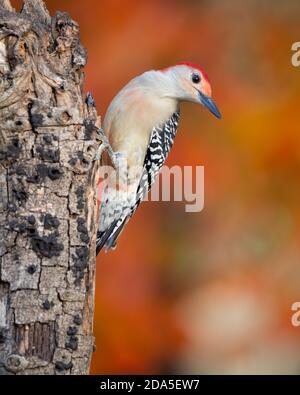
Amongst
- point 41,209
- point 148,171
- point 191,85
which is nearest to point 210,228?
point 148,171

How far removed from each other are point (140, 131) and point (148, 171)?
0.90 ft

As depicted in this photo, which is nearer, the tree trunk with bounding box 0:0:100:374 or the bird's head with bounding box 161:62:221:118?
the tree trunk with bounding box 0:0:100:374

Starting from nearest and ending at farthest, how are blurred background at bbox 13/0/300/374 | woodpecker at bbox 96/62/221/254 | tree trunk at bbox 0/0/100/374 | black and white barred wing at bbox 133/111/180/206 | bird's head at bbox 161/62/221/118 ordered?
tree trunk at bbox 0/0/100/374 → woodpecker at bbox 96/62/221/254 → black and white barred wing at bbox 133/111/180/206 → bird's head at bbox 161/62/221/118 → blurred background at bbox 13/0/300/374

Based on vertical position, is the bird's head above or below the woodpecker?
above

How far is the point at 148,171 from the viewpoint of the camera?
5.27m

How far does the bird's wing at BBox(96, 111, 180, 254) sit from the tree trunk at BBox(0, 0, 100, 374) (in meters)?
1.63

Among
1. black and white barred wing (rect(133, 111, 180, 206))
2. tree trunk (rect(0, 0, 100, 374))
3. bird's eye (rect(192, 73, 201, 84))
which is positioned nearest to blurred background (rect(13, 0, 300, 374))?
black and white barred wing (rect(133, 111, 180, 206))

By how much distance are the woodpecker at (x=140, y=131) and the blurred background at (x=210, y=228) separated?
1123 millimetres

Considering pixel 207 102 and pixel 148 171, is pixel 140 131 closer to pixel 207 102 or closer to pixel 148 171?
pixel 148 171

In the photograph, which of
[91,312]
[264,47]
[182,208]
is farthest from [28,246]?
[264,47]

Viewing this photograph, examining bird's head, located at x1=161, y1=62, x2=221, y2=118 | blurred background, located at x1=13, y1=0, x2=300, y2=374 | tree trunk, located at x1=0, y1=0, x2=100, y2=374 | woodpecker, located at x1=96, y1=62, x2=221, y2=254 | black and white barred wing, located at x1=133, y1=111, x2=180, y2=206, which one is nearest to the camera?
tree trunk, located at x1=0, y1=0, x2=100, y2=374

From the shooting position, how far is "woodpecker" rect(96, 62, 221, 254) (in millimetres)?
5070

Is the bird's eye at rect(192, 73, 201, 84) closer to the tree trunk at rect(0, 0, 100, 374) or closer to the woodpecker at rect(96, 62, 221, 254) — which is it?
the woodpecker at rect(96, 62, 221, 254)
